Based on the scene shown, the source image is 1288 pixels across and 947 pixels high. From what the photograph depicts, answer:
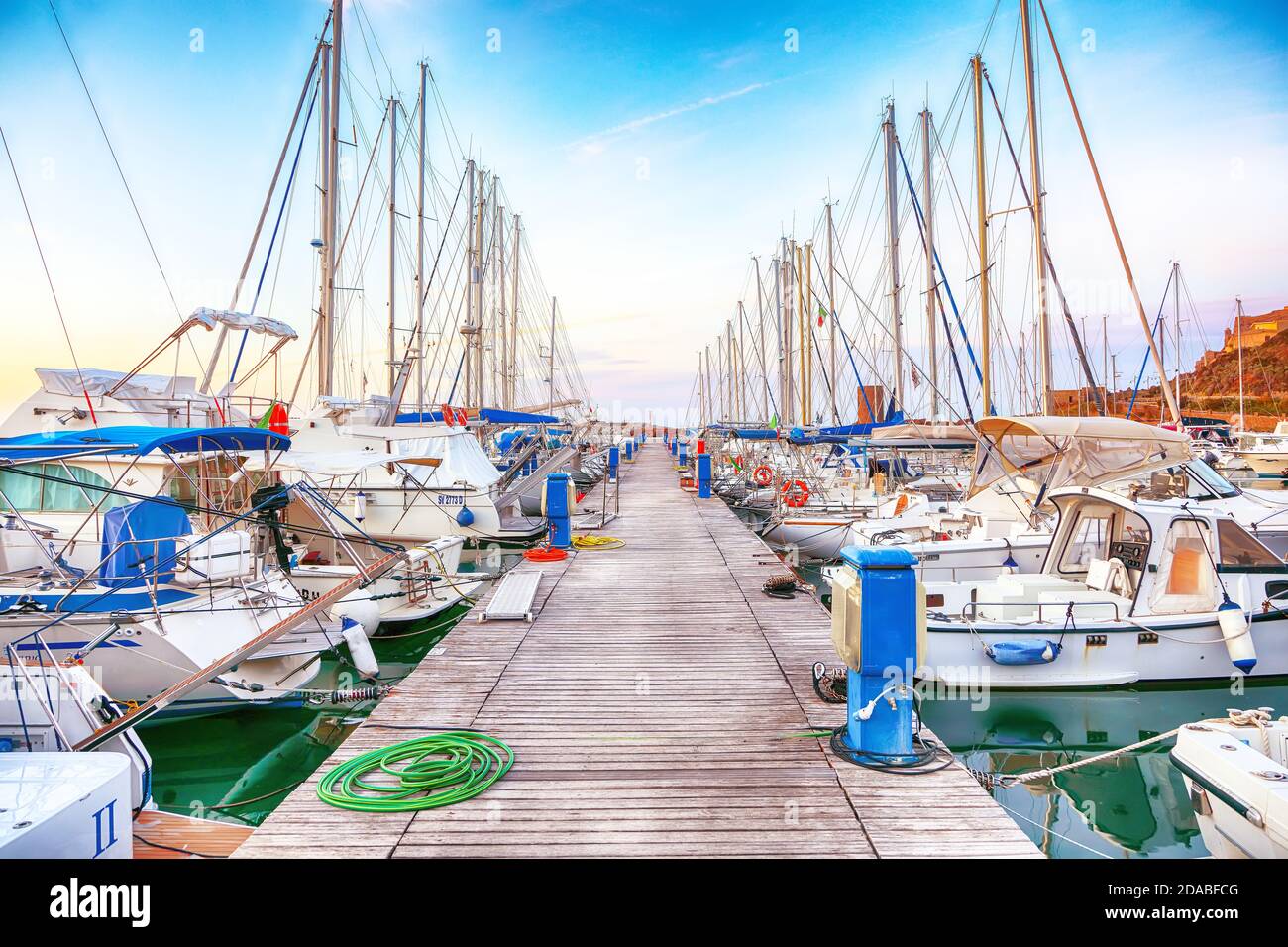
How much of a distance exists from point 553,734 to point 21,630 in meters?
6.70

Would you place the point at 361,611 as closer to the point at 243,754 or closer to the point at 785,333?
the point at 243,754

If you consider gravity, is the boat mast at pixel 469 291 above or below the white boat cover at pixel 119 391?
above

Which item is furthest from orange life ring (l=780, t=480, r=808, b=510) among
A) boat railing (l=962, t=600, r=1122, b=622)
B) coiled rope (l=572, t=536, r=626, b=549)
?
boat railing (l=962, t=600, r=1122, b=622)

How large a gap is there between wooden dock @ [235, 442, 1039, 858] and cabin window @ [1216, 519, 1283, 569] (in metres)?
5.26

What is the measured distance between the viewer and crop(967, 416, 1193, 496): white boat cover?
372 inches

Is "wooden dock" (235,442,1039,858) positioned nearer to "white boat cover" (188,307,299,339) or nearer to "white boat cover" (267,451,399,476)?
"white boat cover" (267,451,399,476)

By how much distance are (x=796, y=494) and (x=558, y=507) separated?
859 cm

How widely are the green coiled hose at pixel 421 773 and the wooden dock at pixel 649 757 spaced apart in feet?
0.33

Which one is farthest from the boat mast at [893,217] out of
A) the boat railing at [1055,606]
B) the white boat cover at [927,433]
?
the boat railing at [1055,606]

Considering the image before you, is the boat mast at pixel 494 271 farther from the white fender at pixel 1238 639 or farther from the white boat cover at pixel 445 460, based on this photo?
the white fender at pixel 1238 639

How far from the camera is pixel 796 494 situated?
20094mm

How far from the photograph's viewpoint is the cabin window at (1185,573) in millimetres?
9164
